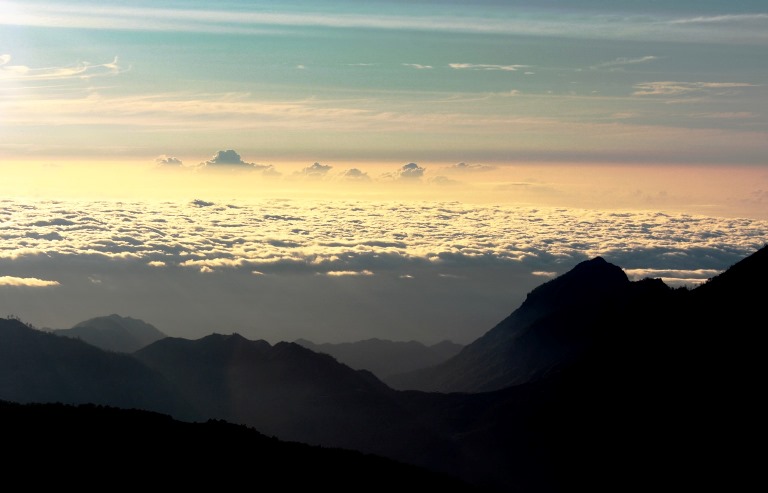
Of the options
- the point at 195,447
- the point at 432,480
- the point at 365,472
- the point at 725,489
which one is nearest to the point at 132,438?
the point at 195,447

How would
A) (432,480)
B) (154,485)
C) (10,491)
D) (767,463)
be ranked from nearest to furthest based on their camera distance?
(10,491), (154,485), (432,480), (767,463)

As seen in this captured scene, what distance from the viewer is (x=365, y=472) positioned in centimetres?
15025

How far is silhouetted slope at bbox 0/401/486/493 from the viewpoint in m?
129

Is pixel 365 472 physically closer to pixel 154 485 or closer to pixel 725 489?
pixel 154 485

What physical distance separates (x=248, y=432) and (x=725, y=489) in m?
101

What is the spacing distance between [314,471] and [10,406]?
47.9 m

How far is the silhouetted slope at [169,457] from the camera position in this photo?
129 m

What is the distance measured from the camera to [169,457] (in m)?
138

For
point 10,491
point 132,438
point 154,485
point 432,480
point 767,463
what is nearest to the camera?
point 10,491

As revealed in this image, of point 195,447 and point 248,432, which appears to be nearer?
point 195,447

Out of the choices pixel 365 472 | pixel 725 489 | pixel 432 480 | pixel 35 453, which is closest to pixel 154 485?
pixel 35 453

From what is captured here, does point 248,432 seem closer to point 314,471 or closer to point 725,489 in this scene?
point 314,471

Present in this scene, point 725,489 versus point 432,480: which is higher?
point 432,480

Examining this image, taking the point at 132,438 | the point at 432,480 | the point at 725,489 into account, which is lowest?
the point at 725,489
